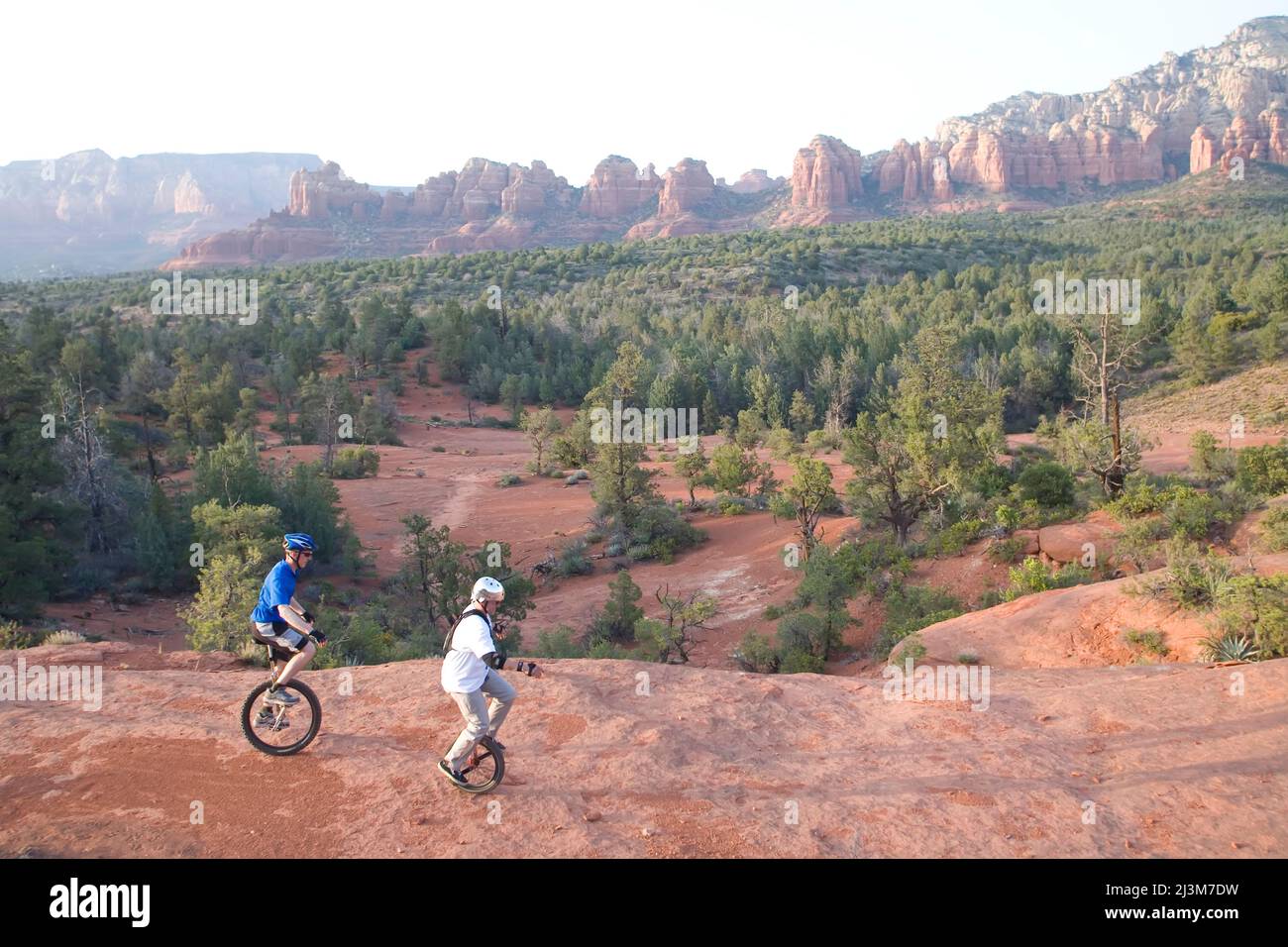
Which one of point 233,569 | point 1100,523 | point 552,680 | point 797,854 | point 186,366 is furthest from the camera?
point 186,366

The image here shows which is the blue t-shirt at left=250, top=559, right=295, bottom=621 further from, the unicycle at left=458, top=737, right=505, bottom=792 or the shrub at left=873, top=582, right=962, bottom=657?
the shrub at left=873, top=582, right=962, bottom=657

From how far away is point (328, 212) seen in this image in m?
127

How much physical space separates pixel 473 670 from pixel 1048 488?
15.0 m

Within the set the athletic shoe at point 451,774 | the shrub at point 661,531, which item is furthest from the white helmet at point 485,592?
the shrub at point 661,531

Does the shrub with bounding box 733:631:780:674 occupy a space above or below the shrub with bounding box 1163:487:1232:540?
below

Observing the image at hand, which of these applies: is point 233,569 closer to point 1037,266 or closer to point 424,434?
point 424,434

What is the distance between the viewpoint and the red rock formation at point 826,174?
397 ft

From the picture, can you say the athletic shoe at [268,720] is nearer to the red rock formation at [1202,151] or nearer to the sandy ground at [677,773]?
the sandy ground at [677,773]

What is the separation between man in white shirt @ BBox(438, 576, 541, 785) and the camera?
17.2 ft

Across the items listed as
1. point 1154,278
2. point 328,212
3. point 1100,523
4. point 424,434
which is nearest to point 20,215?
point 328,212

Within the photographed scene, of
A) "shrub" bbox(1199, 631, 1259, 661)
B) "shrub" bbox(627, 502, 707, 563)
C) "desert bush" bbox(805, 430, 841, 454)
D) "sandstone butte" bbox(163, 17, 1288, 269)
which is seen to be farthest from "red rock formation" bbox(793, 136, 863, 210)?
"shrub" bbox(1199, 631, 1259, 661)

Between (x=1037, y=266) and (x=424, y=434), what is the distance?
43.5 m

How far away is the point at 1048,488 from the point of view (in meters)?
17.2

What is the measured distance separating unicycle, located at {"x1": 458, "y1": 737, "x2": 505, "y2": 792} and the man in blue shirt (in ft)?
4.54
